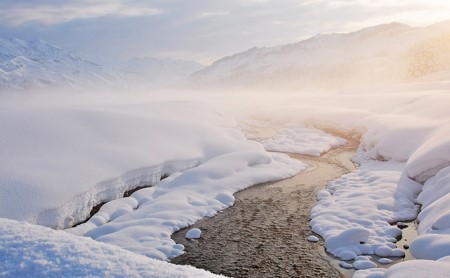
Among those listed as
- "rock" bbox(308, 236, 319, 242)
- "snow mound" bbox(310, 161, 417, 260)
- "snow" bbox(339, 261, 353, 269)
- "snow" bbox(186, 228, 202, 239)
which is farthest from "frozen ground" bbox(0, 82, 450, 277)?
"snow" bbox(186, 228, 202, 239)

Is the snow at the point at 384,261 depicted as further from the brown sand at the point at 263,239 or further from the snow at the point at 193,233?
the snow at the point at 193,233

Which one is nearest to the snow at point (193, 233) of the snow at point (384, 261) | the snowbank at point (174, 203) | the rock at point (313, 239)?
the snowbank at point (174, 203)

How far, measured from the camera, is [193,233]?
13328mm

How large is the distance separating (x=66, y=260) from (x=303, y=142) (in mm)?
28946

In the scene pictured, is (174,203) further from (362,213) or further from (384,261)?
(384,261)

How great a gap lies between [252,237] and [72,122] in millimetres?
12374

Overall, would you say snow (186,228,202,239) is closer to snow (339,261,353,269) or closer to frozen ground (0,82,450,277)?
frozen ground (0,82,450,277)

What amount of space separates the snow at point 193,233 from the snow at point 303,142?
15973 mm

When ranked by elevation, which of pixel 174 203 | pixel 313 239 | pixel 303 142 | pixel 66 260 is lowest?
pixel 303 142

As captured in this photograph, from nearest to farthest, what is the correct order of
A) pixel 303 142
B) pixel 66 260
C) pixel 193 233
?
1. pixel 66 260
2. pixel 193 233
3. pixel 303 142

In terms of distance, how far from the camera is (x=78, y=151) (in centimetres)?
1762

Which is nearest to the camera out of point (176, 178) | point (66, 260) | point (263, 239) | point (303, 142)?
point (66, 260)

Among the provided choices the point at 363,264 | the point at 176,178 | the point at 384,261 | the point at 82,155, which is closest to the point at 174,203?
the point at 176,178

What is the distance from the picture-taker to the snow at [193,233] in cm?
1320
